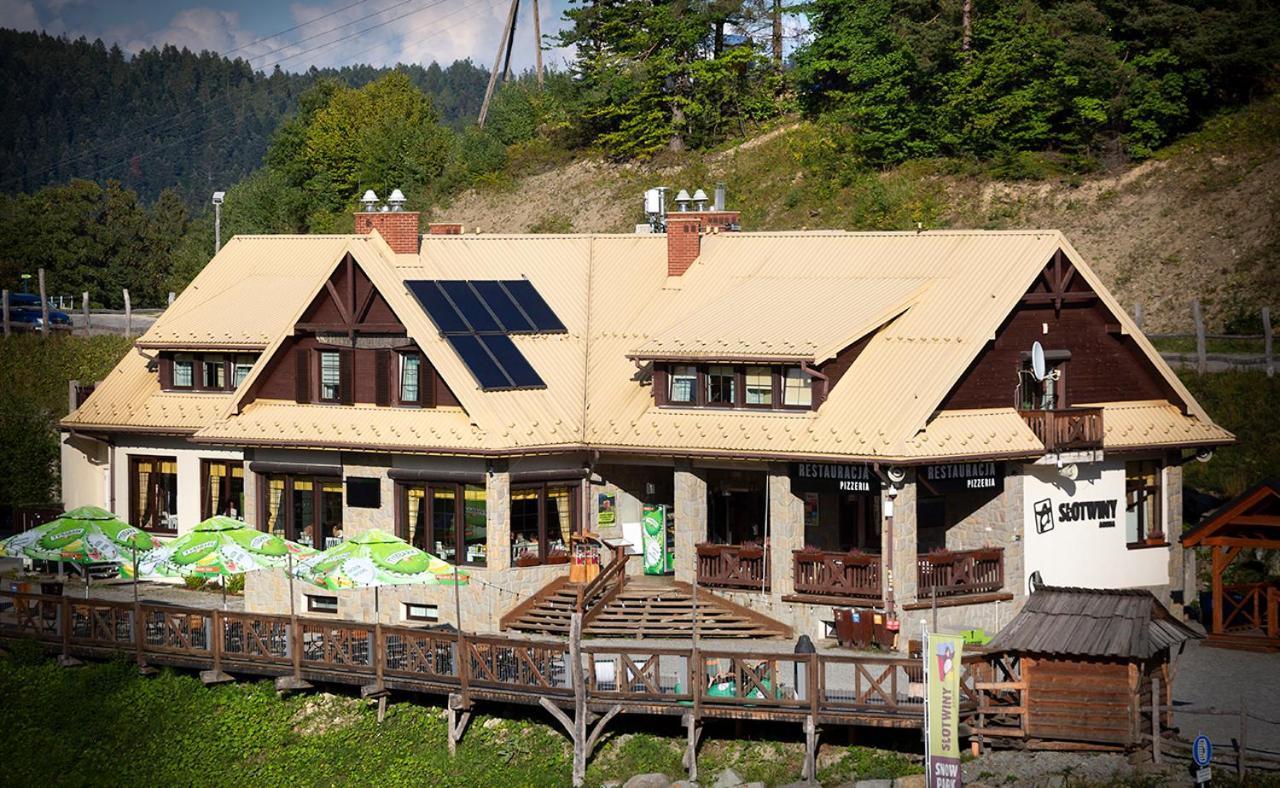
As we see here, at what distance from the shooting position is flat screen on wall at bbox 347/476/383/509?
43000mm

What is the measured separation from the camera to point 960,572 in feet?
130

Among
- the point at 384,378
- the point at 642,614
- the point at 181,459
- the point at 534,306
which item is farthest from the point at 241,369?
the point at 642,614

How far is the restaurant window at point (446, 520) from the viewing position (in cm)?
4197

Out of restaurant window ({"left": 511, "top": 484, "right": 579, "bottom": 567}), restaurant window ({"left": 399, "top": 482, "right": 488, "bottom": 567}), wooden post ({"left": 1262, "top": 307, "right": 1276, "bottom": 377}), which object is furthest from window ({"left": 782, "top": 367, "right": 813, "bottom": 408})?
wooden post ({"left": 1262, "top": 307, "right": 1276, "bottom": 377})

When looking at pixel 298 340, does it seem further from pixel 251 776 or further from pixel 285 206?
pixel 285 206

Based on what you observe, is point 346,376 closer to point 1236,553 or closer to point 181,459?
point 181,459

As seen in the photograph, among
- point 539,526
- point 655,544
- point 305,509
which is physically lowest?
point 655,544

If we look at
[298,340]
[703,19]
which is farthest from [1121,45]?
[298,340]

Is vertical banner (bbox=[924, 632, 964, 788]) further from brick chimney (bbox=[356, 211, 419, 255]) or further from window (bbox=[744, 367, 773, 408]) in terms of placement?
brick chimney (bbox=[356, 211, 419, 255])

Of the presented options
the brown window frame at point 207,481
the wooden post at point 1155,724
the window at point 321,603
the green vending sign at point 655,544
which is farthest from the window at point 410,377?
the wooden post at point 1155,724

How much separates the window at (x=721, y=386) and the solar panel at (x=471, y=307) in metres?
5.19

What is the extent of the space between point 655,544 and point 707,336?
465cm

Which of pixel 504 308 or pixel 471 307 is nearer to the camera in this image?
pixel 471 307

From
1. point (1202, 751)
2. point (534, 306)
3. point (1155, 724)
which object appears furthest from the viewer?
point (534, 306)
